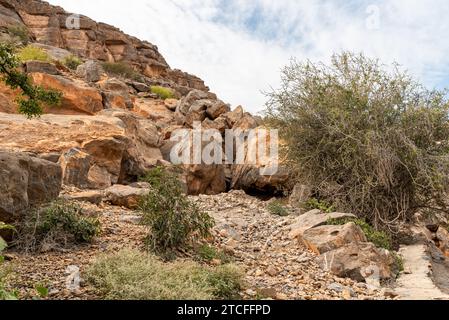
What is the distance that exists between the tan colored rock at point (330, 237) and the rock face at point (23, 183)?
12.2 feet

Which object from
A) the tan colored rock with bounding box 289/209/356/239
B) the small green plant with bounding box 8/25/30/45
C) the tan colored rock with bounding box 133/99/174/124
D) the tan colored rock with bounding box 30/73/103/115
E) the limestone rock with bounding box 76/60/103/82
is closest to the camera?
the tan colored rock with bounding box 289/209/356/239

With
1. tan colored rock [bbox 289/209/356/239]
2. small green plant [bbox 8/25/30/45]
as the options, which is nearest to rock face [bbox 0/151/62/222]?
tan colored rock [bbox 289/209/356/239]

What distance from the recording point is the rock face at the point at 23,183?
183 inches

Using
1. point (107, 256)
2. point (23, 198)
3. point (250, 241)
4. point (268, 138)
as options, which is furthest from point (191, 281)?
point (268, 138)

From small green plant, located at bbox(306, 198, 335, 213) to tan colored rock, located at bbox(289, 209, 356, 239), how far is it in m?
0.60

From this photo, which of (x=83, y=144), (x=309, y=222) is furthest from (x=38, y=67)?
(x=309, y=222)

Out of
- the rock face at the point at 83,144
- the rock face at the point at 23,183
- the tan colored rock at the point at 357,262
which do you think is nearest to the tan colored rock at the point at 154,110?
the rock face at the point at 83,144

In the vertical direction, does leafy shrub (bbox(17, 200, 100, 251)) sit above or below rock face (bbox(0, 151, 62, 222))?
below

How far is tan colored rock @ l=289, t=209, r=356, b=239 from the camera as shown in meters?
6.69

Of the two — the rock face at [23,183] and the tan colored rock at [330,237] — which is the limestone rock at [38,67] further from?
the tan colored rock at [330,237]

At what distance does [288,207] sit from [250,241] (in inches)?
120

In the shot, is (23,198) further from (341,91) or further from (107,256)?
(341,91)

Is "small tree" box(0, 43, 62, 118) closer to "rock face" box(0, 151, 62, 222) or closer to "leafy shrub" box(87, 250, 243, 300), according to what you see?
"rock face" box(0, 151, 62, 222)

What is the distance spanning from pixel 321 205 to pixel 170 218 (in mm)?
3991
